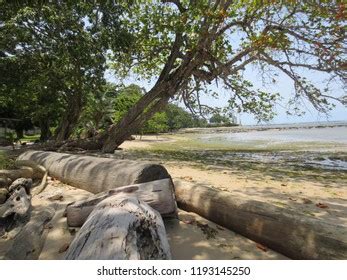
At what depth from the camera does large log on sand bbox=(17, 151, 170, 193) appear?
15.8ft

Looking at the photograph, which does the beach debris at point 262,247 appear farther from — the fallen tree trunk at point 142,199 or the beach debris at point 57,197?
the beach debris at point 57,197

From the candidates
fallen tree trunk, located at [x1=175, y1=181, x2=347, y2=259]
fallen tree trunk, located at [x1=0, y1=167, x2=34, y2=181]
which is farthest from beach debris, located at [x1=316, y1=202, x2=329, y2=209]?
fallen tree trunk, located at [x1=0, y1=167, x2=34, y2=181]

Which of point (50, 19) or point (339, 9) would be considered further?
point (50, 19)

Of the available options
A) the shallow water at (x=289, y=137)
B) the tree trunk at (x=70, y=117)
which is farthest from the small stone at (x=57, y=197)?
the shallow water at (x=289, y=137)

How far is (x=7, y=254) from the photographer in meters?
3.17

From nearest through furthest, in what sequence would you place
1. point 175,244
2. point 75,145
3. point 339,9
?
point 175,244 < point 339,9 < point 75,145

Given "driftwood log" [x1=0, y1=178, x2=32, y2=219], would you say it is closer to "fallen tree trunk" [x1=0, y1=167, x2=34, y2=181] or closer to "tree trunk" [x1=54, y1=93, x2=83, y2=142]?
"fallen tree trunk" [x1=0, y1=167, x2=34, y2=181]

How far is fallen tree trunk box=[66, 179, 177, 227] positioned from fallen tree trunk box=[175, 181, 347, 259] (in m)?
0.56

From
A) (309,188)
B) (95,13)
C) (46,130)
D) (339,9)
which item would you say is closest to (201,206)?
(309,188)

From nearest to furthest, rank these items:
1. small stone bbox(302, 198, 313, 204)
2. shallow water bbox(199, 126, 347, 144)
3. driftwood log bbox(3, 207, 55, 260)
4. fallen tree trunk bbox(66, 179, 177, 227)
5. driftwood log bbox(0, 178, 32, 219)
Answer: driftwood log bbox(3, 207, 55, 260)
fallen tree trunk bbox(66, 179, 177, 227)
driftwood log bbox(0, 178, 32, 219)
small stone bbox(302, 198, 313, 204)
shallow water bbox(199, 126, 347, 144)

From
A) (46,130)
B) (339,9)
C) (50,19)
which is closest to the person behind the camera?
(339,9)

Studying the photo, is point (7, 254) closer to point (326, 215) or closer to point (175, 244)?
point (175, 244)

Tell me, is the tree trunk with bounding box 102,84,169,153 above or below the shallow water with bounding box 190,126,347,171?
above
